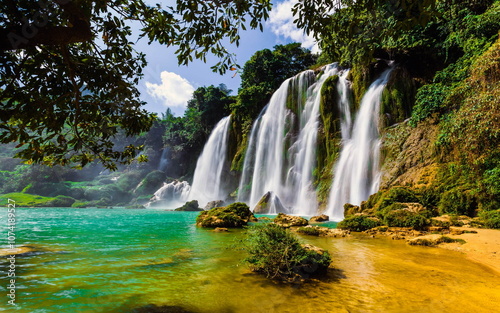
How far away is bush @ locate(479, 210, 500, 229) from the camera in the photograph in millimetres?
9016

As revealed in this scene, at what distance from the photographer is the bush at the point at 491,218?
902cm

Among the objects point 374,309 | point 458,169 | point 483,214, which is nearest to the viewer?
point 374,309

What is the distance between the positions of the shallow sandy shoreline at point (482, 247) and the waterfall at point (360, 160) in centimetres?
1008

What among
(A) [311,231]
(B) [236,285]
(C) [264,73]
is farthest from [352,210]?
(C) [264,73]

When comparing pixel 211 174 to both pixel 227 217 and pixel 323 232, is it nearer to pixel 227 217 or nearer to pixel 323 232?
pixel 227 217

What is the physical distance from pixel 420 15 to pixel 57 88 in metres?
4.33

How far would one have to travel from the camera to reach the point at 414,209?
1124 centimetres

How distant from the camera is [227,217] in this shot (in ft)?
43.2

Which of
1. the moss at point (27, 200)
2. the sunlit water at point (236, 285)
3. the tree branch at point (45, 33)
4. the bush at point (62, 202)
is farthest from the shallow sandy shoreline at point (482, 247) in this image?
the moss at point (27, 200)

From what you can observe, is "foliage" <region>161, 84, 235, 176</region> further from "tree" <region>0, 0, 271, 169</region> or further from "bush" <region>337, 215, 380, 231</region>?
"tree" <region>0, 0, 271, 169</region>

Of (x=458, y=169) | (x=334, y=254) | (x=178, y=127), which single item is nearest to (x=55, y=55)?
(x=334, y=254)

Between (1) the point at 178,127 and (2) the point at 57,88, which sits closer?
(2) the point at 57,88

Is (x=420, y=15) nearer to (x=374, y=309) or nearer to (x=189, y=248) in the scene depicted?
(x=374, y=309)

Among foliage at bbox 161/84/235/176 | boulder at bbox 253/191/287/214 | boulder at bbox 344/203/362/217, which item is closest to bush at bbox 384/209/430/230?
boulder at bbox 344/203/362/217
